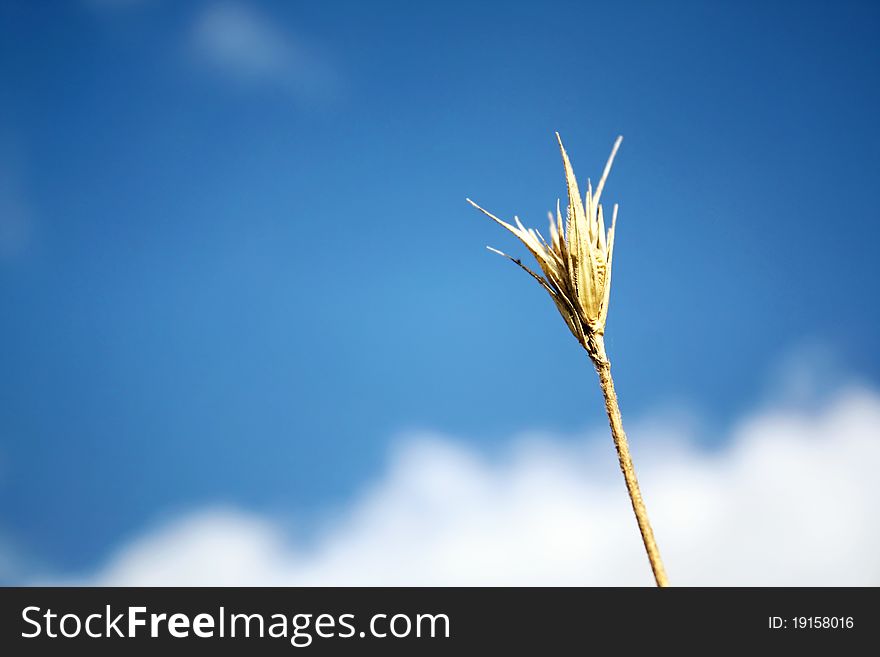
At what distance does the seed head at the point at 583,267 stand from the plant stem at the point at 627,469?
0.50ft

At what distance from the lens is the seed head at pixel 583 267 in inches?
150

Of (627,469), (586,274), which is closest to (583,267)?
(586,274)

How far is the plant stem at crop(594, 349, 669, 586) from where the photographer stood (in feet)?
10.8

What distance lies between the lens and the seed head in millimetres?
3807

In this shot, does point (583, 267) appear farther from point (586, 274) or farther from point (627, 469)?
point (627, 469)

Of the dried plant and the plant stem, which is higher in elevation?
the dried plant

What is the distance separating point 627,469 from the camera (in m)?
3.49

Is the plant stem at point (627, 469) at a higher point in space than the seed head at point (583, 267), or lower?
lower

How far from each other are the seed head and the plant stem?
0.50 feet

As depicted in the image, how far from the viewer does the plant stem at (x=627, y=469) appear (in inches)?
129

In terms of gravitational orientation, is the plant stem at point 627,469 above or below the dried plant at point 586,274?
below
